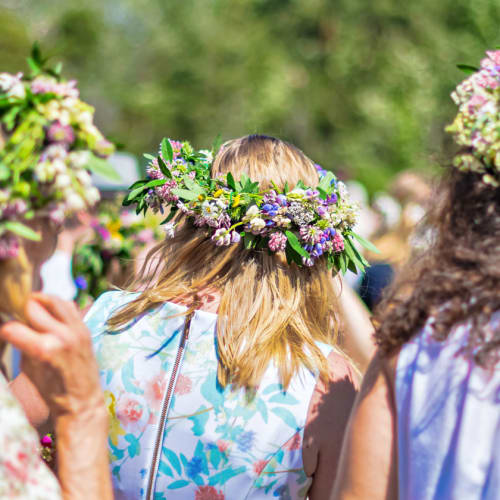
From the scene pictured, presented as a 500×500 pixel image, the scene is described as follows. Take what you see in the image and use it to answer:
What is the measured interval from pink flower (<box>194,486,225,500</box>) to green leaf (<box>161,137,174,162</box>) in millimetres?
1120

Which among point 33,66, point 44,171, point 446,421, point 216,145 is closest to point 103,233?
point 216,145

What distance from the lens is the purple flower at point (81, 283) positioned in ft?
14.6

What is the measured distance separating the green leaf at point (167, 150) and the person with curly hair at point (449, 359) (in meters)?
1.10

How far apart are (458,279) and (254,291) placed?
754mm

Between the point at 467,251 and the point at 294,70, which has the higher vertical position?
the point at 294,70

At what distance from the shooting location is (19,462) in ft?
3.80

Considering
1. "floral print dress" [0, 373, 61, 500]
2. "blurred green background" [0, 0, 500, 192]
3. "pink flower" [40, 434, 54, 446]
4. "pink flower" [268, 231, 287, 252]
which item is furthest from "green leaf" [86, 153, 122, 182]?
"blurred green background" [0, 0, 500, 192]

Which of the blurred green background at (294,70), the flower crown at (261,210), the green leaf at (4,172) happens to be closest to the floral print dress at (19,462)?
the green leaf at (4,172)

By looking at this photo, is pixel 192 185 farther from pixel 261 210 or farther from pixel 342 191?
pixel 342 191

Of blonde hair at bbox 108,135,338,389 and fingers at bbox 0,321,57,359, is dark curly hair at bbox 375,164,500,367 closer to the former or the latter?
blonde hair at bbox 108,135,338,389

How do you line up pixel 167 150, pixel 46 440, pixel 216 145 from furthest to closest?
pixel 216 145, pixel 167 150, pixel 46 440

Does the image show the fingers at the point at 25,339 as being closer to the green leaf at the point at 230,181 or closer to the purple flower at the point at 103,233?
the green leaf at the point at 230,181

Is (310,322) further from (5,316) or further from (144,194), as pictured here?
(5,316)

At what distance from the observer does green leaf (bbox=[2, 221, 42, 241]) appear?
120 centimetres
